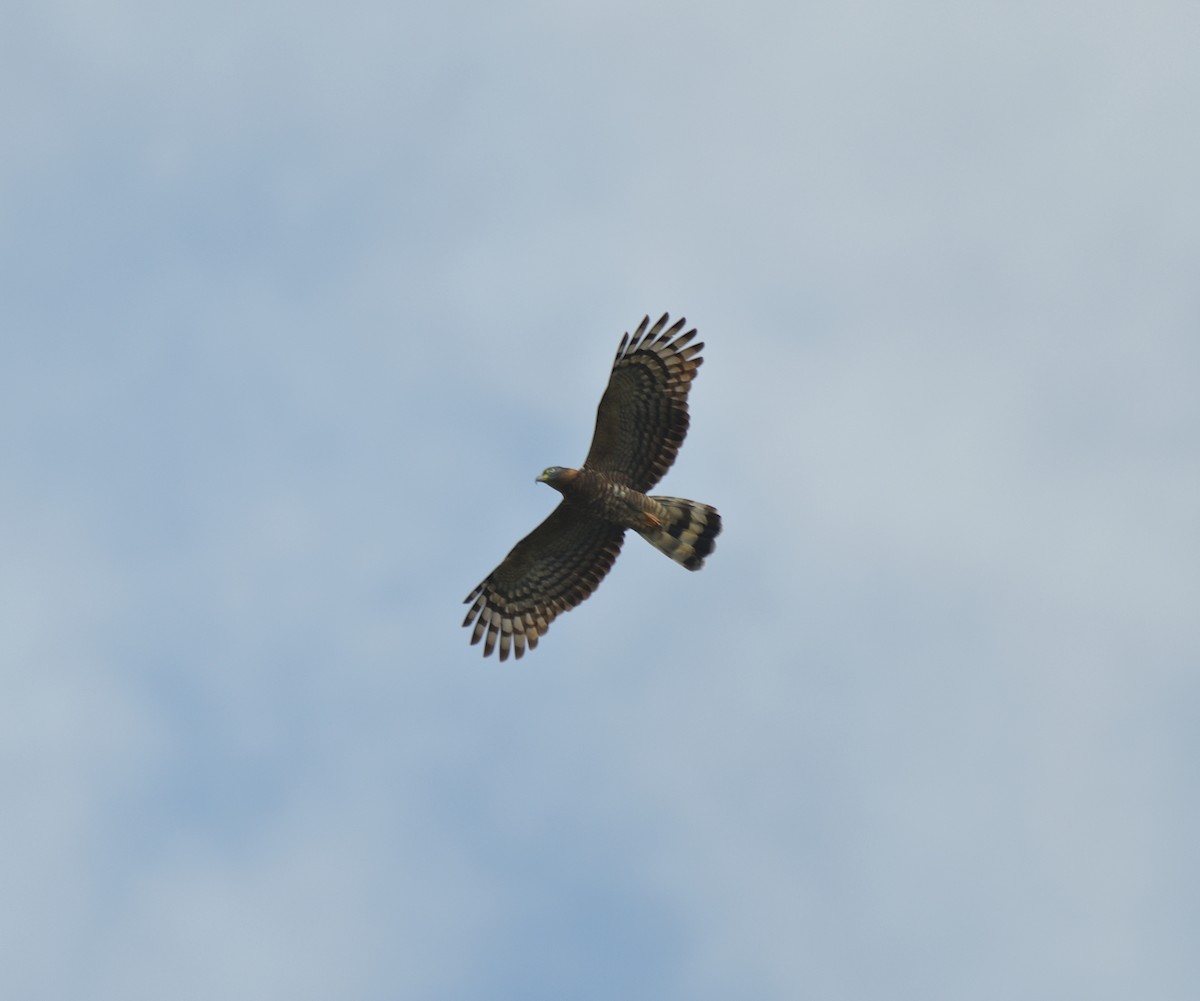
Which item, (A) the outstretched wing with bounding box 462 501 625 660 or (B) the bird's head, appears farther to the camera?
(A) the outstretched wing with bounding box 462 501 625 660

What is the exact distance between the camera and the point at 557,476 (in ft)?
101

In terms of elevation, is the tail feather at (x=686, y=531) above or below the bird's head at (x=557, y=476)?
above

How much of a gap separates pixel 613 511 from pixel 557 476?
3.24 ft

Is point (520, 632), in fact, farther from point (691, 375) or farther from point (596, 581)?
point (691, 375)

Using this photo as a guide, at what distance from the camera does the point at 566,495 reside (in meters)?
31.1

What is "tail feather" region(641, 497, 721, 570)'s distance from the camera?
103 feet

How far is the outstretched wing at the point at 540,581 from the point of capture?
31812 mm

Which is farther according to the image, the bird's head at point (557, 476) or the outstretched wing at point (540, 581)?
the outstretched wing at point (540, 581)

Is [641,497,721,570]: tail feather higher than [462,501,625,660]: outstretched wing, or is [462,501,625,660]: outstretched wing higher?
[641,497,721,570]: tail feather

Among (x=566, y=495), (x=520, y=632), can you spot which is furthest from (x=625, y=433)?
(x=520, y=632)

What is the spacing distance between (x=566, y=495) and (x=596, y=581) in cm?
178

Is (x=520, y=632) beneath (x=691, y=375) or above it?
beneath

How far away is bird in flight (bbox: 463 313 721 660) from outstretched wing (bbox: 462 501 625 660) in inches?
0.6

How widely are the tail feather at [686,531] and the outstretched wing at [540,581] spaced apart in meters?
0.80
